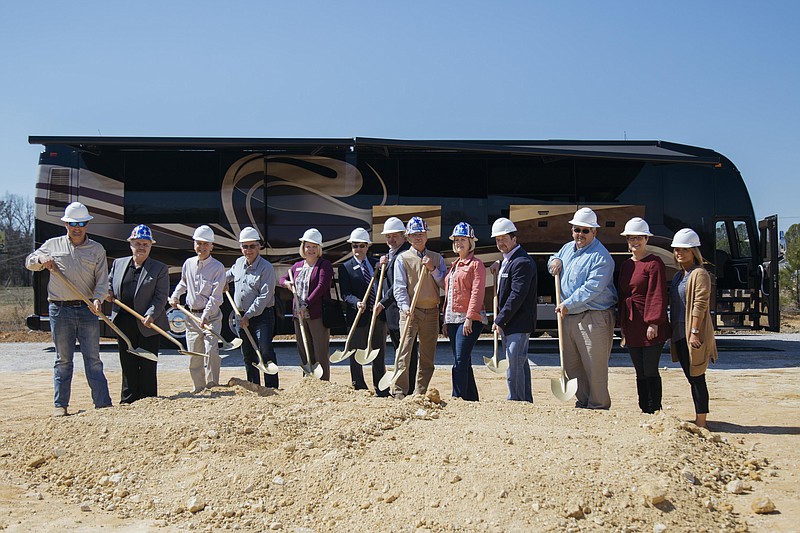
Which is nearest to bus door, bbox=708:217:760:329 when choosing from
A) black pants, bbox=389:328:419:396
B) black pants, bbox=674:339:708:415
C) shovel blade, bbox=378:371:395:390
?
black pants, bbox=674:339:708:415

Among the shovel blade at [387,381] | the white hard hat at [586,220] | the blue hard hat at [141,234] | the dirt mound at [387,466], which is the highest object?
the white hard hat at [586,220]

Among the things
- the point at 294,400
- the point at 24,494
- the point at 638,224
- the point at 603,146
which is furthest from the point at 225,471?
the point at 603,146

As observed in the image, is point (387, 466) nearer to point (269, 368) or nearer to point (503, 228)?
point (503, 228)

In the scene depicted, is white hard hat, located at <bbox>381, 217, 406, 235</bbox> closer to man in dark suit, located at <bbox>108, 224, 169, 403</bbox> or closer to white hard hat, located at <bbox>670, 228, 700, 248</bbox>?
man in dark suit, located at <bbox>108, 224, 169, 403</bbox>

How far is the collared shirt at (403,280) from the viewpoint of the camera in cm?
637

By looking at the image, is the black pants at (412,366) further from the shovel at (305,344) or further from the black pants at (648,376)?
the black pants at (648,376)

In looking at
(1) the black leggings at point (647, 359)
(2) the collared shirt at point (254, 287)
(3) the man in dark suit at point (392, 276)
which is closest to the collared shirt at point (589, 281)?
(1) the black leggings at point (647, 359)

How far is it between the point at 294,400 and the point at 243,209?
572 centimetres

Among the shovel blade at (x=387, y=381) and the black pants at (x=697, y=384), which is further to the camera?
the shovel blade at (x=387, y=381)

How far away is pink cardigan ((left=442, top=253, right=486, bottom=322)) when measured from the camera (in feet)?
19.8

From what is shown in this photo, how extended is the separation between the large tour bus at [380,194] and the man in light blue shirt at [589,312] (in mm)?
5165

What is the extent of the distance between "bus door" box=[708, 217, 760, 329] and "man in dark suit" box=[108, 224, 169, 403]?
8350 mm

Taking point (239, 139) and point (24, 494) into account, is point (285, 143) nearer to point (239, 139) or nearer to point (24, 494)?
point (239, 139)

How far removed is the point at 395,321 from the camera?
22.2 feet
